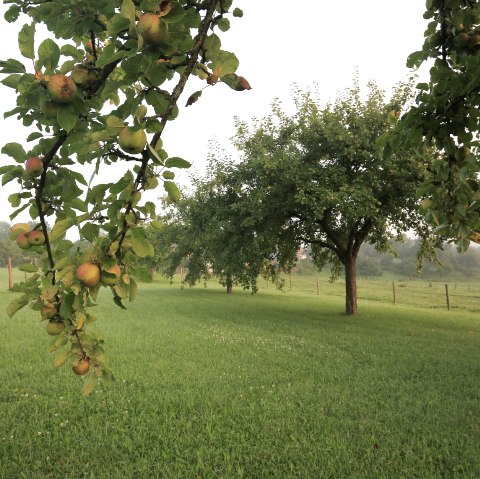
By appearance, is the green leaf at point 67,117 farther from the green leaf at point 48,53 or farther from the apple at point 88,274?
the apple at point 88,274

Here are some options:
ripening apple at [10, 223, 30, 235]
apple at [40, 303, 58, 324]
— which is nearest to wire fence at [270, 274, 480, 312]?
ripening apple at [10, 223, 30, 235]

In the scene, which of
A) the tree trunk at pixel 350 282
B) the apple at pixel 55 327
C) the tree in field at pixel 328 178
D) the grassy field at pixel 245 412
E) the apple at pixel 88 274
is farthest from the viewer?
the tree trunk at pixel 350 282

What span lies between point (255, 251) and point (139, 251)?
11.4 m

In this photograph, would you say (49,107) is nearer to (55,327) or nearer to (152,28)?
(152,28)

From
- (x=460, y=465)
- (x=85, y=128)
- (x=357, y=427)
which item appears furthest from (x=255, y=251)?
(x=85, y=128)

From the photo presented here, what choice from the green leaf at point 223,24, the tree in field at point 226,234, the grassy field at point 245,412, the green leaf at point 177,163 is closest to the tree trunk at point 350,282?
the tree in field at point 226,234

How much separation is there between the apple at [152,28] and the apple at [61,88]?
32 cm

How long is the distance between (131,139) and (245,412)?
4.42 m

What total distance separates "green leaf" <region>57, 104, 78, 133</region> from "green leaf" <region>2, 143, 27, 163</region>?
0.33 m

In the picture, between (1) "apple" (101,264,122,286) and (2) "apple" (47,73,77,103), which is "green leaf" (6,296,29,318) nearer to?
(1) "apple" (101,264,122,286)

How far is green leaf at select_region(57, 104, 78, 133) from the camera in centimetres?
114

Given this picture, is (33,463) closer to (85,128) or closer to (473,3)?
(85,128)

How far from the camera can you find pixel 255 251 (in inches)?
492

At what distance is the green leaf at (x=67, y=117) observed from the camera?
1.14 meters
